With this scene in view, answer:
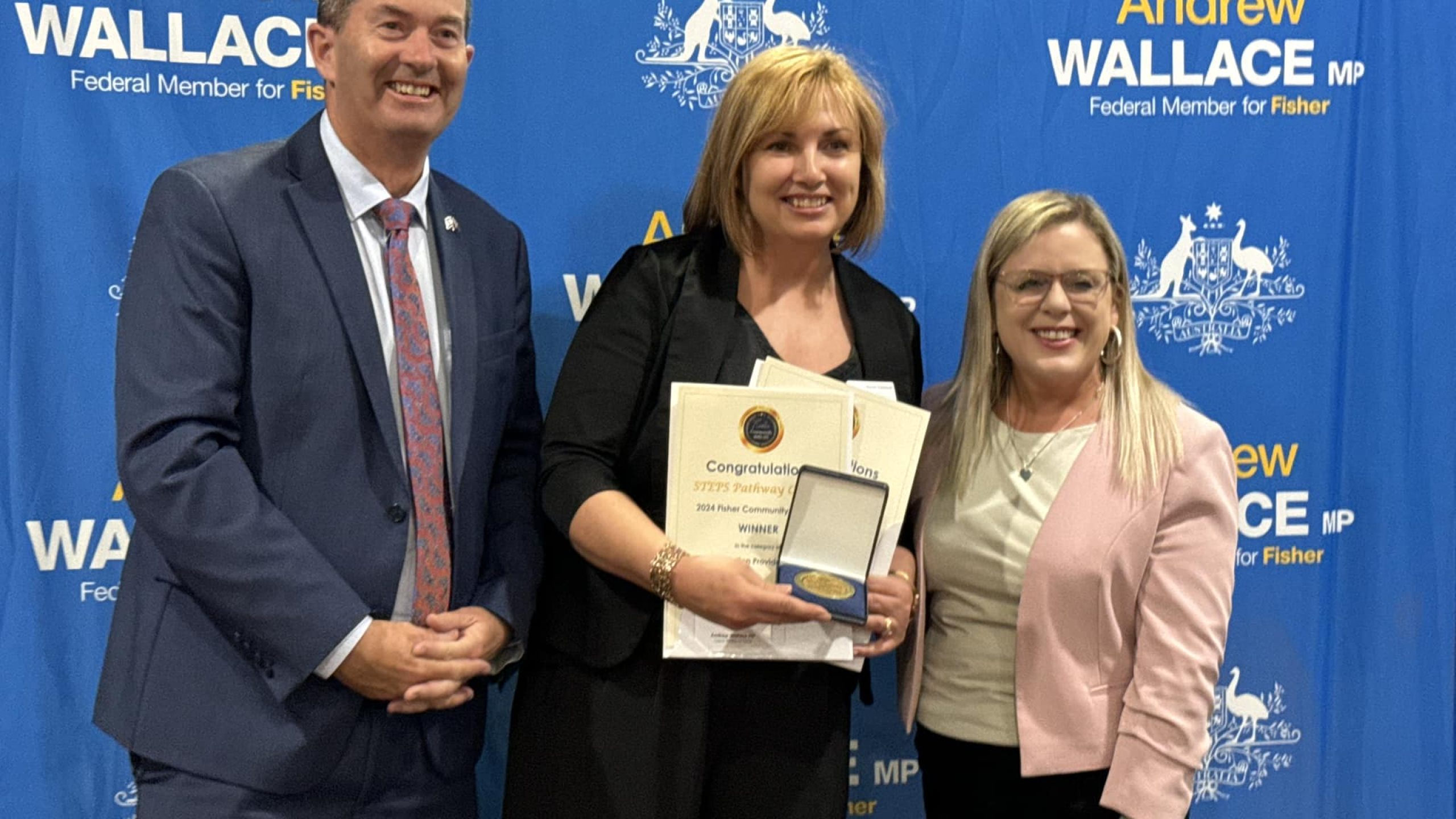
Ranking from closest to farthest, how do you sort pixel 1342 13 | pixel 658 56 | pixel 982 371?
pixel 982 371
pixel 658 56
pixel 1342 13

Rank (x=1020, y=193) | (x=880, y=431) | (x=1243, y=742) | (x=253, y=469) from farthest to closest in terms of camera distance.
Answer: (x=1243, y=742) < (x=1020, y=193) < (x=880, y=431) < (x=253, y=469)

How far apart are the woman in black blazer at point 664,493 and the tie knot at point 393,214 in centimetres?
36

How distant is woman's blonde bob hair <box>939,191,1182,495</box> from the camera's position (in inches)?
86.2

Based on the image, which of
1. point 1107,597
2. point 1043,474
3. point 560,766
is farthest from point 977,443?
point 560,766

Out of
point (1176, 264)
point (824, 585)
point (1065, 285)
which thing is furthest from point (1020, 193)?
point (824, 585)

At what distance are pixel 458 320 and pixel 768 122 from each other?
2.06 feet

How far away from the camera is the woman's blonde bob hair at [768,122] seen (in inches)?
86.5

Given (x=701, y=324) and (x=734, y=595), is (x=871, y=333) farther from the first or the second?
(x=734, y=595)

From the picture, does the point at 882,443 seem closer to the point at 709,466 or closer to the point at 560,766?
the point at 709,466

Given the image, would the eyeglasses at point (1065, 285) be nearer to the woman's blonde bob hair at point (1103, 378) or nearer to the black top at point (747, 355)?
the woman's blonde bob hair at point (1103, 378)

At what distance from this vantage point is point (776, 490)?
2076 millimetres

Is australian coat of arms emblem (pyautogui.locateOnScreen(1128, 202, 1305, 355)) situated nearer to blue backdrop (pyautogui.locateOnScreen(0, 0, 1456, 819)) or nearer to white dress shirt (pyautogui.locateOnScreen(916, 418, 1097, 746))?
blue backdrop (pyautogui.locateOnScreen(0, 0, 1456, 819))

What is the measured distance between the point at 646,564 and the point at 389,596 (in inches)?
16.4

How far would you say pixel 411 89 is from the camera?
205 cm
